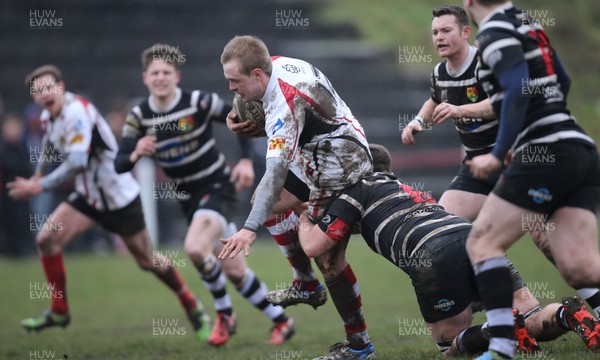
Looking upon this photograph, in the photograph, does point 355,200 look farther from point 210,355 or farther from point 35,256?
point 35,256

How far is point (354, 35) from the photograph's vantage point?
949 inches

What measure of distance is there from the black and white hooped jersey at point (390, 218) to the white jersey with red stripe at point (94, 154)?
3.88 metres

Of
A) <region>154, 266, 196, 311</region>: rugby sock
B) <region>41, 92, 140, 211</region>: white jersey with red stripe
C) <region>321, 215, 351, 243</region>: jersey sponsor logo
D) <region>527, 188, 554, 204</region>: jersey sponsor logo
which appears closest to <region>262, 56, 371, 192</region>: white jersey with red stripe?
<region>321, 215, 351, 243</region>: jersey sponsor logo

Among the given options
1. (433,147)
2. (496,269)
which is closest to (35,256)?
(433,147)

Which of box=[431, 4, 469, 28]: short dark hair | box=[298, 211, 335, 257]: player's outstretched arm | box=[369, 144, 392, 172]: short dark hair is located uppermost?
box=[431, 4, 469, 28]: short dark hair

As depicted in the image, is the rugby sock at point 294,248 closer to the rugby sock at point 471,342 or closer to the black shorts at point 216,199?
the rugby sock at point 471,342

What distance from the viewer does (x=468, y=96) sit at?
21.7 ft

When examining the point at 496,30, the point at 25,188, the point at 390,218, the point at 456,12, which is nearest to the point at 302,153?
the point at 390,218

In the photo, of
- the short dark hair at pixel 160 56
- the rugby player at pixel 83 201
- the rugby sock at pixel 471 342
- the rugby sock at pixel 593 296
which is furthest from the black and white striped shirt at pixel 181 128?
the rugby sock at pixel 593 296

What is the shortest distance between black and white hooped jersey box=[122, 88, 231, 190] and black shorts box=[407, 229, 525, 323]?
11.7ft

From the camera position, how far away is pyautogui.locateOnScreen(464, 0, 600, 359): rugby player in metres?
4.77

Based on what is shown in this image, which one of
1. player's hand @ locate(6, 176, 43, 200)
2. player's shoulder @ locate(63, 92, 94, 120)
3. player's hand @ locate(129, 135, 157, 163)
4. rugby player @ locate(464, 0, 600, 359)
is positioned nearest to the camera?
rugby player @ locate(464, 0, 600, 359)

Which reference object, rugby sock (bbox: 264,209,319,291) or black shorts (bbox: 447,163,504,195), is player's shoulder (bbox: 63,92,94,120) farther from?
black shorts (bbox: 447,163,504,195)

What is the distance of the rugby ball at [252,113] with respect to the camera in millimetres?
6152
